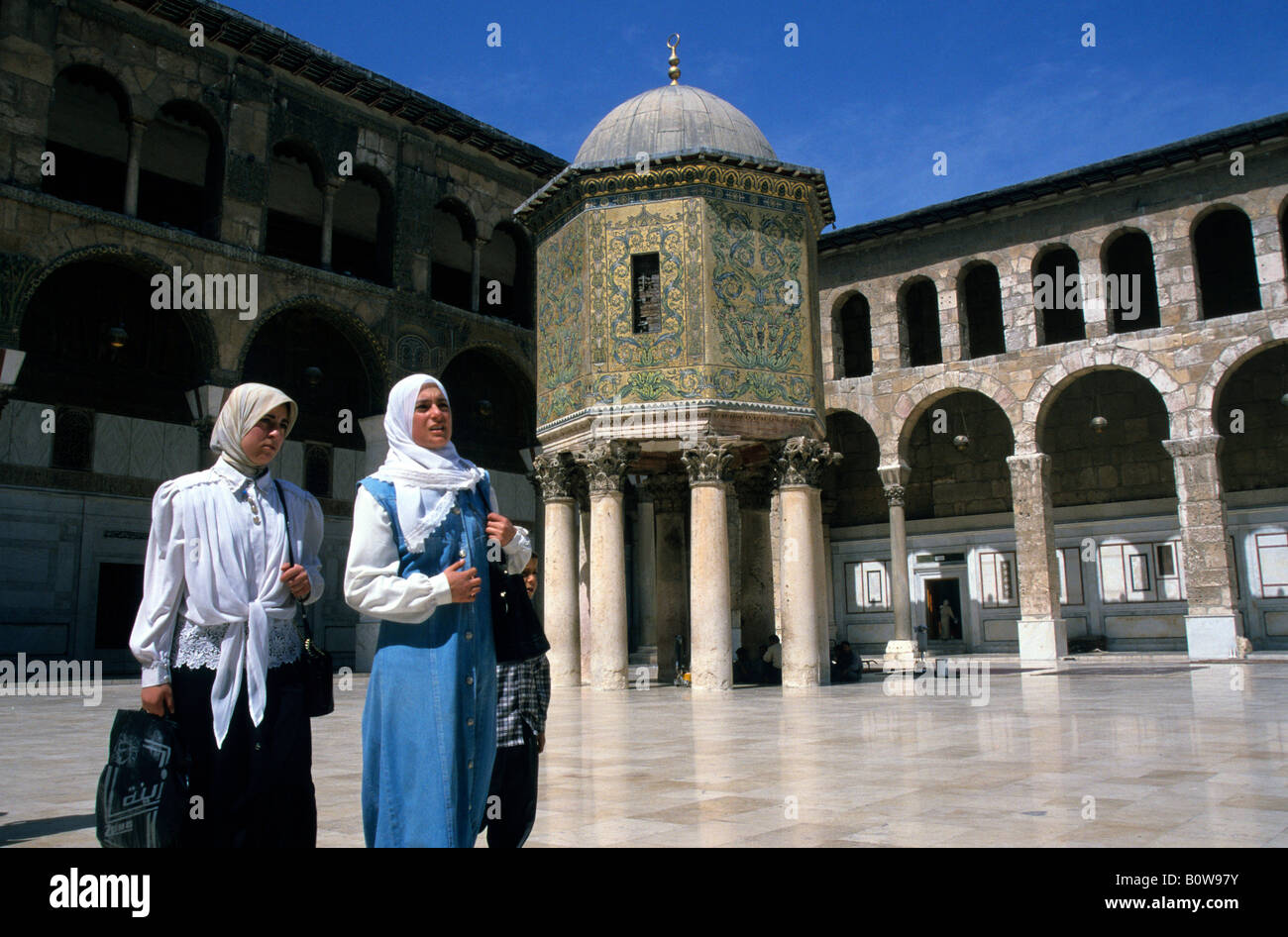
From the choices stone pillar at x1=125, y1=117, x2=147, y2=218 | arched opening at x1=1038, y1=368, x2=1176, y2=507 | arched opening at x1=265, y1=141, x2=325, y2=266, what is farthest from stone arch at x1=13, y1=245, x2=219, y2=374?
arched opening at x1=1038, y1=368, x2=1176, y2=507

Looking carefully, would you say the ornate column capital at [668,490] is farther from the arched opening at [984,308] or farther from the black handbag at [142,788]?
the black handbag at [142,788]

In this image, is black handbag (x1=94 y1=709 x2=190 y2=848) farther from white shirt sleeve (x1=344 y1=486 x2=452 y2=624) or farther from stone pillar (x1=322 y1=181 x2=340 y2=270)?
stone pillar (x1=322 y1=181 x2=340 y2=270)

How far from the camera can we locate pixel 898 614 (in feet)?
76.1

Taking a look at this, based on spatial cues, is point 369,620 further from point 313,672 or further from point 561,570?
point 313,672

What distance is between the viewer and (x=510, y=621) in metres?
3.36

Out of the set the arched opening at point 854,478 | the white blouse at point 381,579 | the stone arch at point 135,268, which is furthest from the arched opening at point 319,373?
the white blouse at point 381,579

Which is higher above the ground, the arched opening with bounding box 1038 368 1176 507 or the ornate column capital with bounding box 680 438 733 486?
the arched opening with bounding box 1038 368 1176 507

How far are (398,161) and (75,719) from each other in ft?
41.8

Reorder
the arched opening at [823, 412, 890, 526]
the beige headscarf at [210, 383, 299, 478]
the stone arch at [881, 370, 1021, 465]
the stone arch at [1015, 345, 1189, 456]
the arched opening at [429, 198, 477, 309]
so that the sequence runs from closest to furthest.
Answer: the beige headscarf at [210, 383, 299, 478] → the stone arch at [1015, 345, 1189, 456] → the stone arch at [881, 370, 1021, 465] → the arched opening at [429, 198, 477, 309] → the arched opening at [823, 412, 890, 526]

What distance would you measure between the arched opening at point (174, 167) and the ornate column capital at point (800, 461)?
1115 centimetres

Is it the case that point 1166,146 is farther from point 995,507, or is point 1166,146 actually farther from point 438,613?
point 438,613

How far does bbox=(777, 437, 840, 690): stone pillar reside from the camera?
1469cm

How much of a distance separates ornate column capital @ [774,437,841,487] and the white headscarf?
12.0m

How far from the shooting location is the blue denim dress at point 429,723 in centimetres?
299
